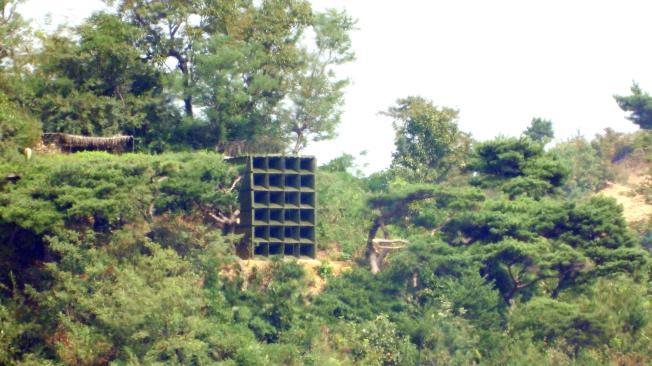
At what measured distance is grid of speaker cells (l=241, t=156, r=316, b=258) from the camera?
94.2ft

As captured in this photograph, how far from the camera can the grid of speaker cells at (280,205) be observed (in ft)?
94.2

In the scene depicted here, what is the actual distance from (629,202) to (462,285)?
2001cm

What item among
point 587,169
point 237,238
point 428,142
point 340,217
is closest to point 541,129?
point 587,169

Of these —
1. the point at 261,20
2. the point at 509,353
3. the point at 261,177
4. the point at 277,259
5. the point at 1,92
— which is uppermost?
the point at 261,20

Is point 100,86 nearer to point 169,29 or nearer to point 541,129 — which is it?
point 169,29

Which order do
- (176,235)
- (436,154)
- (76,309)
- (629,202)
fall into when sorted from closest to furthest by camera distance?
(76,309) < (176,235) < (436,154) < (629,202)

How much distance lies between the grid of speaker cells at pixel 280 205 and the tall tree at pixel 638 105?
18458 mm

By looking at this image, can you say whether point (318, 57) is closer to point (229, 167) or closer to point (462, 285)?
point (229, 167)

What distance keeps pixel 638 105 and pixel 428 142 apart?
11.7 metres

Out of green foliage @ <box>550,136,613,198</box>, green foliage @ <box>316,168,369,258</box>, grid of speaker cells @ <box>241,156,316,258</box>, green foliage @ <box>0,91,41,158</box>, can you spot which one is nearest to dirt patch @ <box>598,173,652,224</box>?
green foliage @ <box>550,136,613,198</box>

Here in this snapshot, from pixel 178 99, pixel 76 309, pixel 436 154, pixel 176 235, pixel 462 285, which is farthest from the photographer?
pixel 436 154

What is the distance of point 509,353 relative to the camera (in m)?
27.2

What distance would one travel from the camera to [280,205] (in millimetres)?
29062

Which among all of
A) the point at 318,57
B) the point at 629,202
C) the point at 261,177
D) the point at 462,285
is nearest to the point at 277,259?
the point at 261,177
